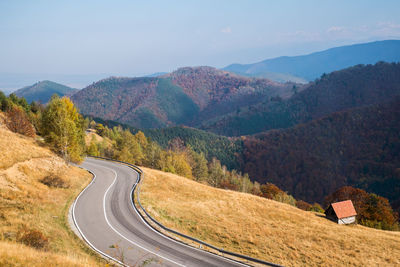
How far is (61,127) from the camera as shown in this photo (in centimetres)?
3641

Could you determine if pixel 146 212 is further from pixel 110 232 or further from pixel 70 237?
pixel 70 237

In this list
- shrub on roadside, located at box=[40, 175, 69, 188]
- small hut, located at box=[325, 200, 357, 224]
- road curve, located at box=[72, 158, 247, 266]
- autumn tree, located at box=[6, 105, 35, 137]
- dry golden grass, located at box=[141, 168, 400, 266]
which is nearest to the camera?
road curve, located at box=[72, 158, 247, 266]

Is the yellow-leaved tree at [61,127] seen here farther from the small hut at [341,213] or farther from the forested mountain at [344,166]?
the forested mountain at [344,166]

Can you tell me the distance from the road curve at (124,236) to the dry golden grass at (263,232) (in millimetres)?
3368

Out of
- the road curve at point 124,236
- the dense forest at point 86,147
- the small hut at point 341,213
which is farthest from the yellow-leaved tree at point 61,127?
the small hut at point 341,213

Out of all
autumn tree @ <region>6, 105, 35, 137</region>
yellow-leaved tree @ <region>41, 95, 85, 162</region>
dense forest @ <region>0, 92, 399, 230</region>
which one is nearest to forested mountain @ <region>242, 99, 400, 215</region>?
dense forest @ <region>0, 92, 399, 230</region>

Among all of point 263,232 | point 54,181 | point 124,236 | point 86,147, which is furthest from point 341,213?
point 86,147

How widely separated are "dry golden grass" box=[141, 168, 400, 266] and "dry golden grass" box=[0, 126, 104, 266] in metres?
9.73

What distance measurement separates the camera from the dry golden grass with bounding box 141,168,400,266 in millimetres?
23500

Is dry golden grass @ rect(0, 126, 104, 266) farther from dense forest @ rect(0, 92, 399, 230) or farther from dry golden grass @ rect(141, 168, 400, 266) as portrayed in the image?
dry golden grass @ rect(141, 168, 400, 266)

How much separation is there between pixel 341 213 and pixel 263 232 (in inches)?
1030

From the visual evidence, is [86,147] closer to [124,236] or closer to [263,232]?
[124,236]

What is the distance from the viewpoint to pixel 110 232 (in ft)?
72.0

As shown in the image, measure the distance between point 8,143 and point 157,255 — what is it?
27288 mm
